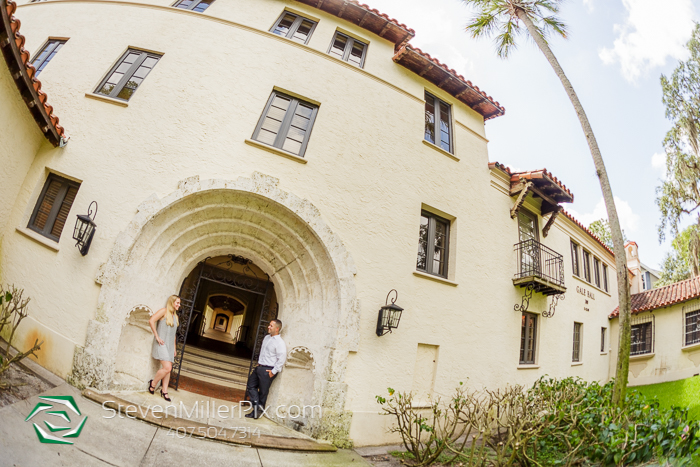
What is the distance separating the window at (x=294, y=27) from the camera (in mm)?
8078

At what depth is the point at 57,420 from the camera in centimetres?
383

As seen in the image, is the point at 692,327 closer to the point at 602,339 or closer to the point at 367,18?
the point at 602,339

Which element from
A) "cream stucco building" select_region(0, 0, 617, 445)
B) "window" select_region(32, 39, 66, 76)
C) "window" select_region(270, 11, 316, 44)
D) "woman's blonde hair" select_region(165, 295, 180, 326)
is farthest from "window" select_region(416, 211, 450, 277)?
"window" select_region(32, 39, 66, 76)

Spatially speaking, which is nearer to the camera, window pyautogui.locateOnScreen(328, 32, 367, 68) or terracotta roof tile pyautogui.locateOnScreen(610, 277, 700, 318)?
window pyautogui.locateOnScreen(328, 32, 367, 68)

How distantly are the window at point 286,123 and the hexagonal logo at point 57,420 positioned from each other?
15.8 feet

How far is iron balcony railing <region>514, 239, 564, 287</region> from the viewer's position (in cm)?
863

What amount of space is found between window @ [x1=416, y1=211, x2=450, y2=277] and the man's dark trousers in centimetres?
362

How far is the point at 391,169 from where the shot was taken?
Result: 7.22 meters

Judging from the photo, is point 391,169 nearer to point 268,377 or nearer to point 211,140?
point 211,140

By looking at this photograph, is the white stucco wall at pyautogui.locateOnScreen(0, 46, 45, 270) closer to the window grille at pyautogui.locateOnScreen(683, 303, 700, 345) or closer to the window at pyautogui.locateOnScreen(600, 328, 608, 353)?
the window at pyautogui.locateOnScreen(600, 328, 608, 353)

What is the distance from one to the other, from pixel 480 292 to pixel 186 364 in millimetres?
7172

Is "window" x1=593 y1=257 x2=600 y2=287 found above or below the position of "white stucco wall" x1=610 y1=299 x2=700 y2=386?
above

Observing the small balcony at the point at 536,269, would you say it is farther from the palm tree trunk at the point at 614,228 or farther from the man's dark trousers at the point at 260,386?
the man's dark trousers at the point at 260,386

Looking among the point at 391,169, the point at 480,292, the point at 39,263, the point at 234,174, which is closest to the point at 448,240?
the point at 480,292
